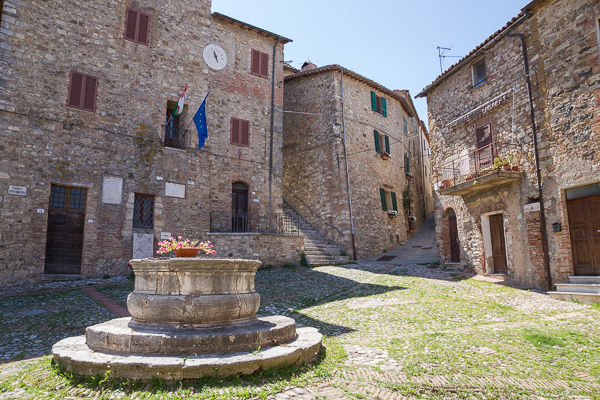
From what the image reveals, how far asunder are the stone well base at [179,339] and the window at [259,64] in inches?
616

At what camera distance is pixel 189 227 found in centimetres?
1567

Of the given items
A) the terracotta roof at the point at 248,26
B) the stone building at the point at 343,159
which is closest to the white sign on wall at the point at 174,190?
the stone building at the point at 343,159

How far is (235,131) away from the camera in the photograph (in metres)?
17.9

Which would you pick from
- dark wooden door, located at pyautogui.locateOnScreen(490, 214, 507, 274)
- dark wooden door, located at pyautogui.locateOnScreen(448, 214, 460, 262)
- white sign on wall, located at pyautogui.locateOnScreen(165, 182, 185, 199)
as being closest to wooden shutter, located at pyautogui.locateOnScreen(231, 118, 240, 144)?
white sign on wall, located at pyautogui.locateOnScreen(165, 182, 185, 199)

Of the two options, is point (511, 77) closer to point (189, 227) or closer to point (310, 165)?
point (310, 165)

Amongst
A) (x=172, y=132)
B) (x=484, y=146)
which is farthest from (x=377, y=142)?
(x=172, y=132)

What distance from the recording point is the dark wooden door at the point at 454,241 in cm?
1609

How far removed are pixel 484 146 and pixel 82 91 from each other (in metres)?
14.2

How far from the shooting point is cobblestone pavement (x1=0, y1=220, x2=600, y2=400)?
449 cm

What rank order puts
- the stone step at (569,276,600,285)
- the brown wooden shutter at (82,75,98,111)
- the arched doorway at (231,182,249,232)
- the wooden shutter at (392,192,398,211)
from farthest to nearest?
the wooden shutter at (392,192,398,211)
the arched doorway at (231,182,249,232)
the brown wooden shutter at (82,75,98,111)
the stone step at (569,276,600,285)

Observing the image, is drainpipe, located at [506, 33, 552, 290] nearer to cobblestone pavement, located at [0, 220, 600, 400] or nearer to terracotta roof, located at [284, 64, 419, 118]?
cobblestone pavement, located at [0, 220, 600, 400]

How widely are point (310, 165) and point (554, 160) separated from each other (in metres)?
12.1

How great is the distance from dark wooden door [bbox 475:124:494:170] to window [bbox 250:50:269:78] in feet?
33.3

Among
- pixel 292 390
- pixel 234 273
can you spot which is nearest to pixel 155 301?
pixel 234 273
